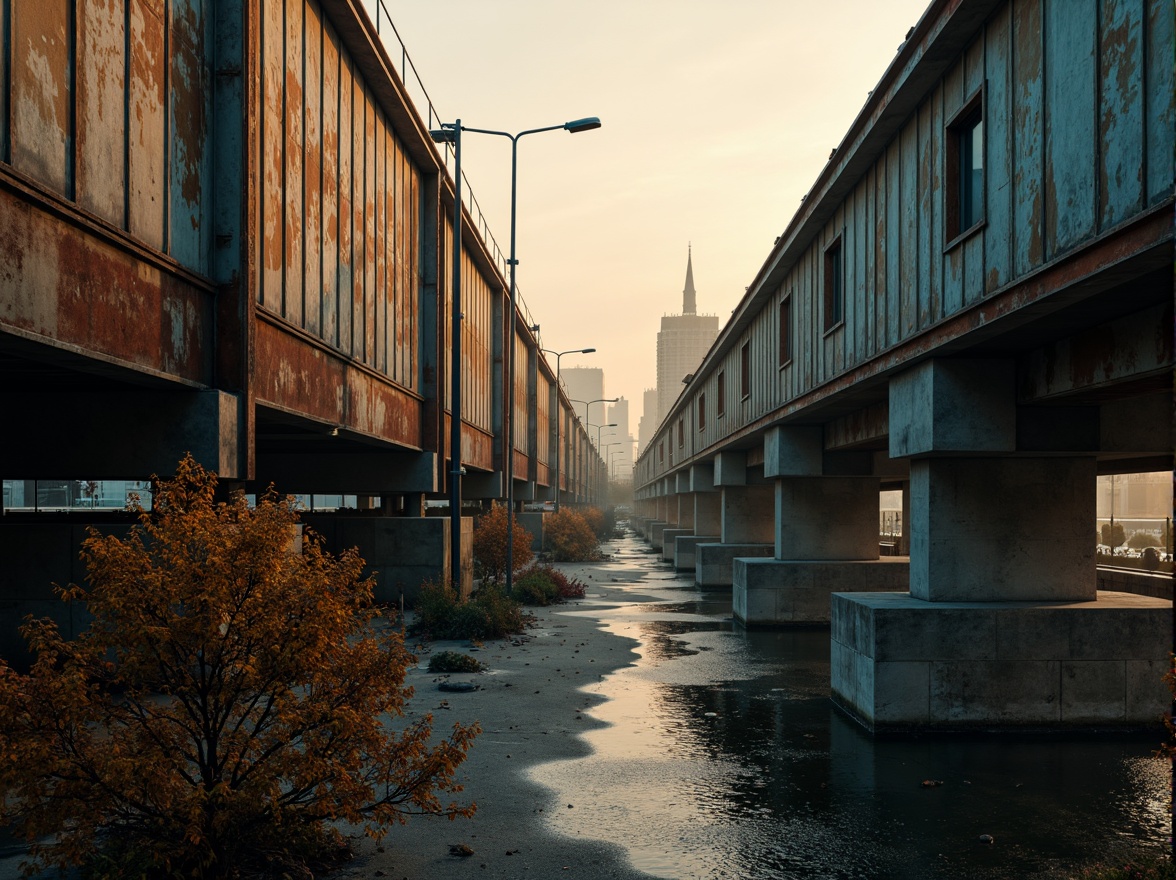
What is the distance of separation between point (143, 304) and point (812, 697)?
33.2ft

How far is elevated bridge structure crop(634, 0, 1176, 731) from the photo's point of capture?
25.2 feet

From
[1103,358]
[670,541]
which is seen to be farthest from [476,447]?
[1103,358]

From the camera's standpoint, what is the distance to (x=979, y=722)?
1182cm

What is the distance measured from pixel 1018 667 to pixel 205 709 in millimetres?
9463

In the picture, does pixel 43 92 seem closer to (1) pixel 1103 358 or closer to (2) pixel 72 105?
(2) pixel 72 105

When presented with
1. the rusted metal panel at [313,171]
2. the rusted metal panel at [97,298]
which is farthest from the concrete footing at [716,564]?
the rusted metal panel at [97,298]

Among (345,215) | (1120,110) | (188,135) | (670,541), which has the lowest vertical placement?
(670,541)

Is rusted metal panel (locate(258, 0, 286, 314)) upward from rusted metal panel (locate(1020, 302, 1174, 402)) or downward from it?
upward

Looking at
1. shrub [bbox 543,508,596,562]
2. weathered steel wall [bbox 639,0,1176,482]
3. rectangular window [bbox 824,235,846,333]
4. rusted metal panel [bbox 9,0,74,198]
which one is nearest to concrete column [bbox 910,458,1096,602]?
weathered steel wall [bbox 639,0,1176,482]

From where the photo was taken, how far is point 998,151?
9.63 m

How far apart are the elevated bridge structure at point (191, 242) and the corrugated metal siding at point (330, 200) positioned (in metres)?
0.06

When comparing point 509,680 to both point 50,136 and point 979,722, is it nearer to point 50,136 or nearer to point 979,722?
point 979,722

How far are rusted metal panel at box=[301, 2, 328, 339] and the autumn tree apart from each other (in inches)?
318

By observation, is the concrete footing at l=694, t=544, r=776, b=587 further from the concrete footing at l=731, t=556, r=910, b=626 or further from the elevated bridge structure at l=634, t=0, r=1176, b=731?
the elevated bridge structure at l=634, t=0, r=1176, b=731
